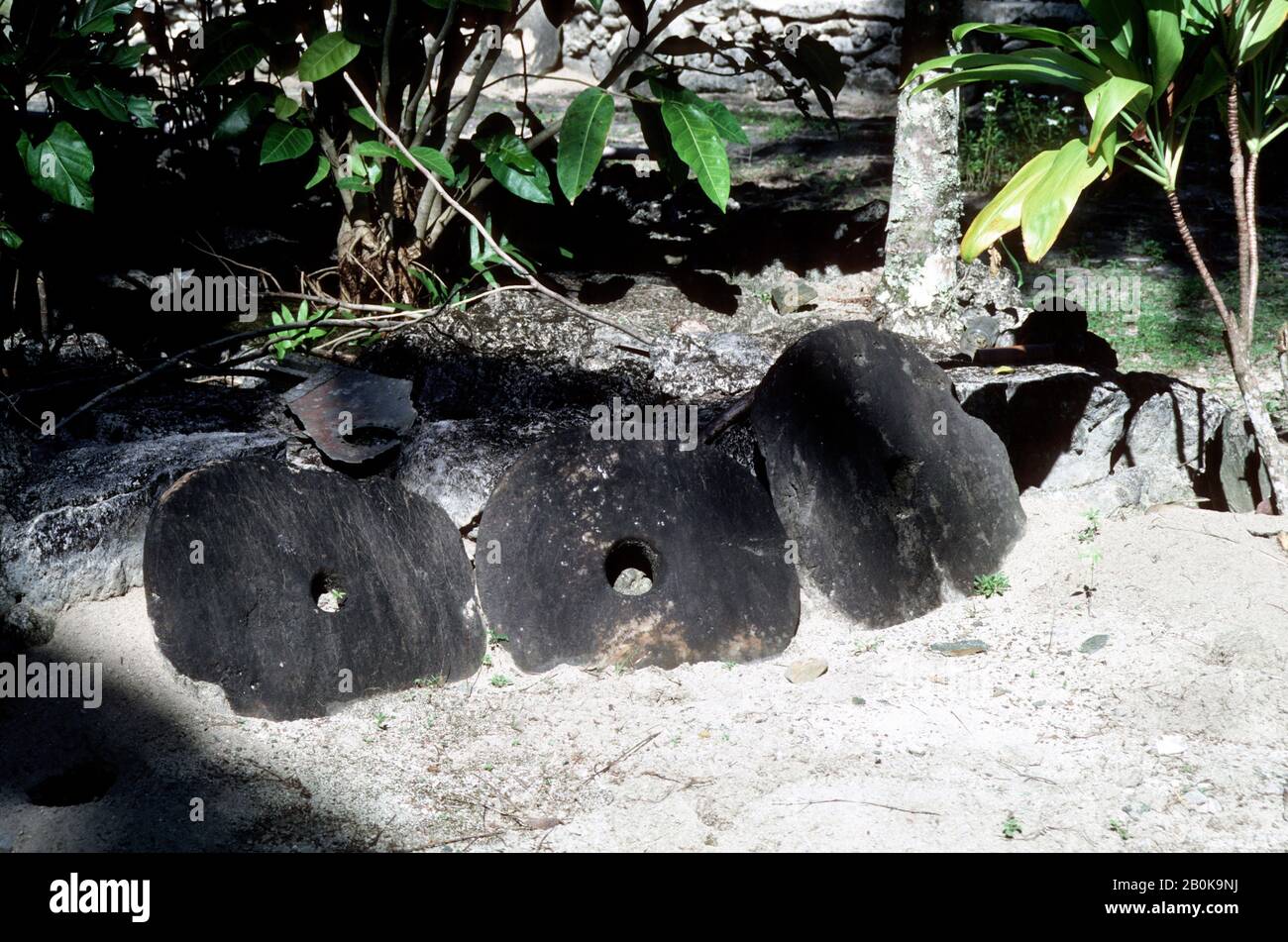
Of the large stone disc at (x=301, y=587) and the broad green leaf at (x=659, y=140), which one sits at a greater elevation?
the broad green leaf at (x=659, y=140)

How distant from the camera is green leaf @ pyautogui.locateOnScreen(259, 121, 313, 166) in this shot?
484 cm

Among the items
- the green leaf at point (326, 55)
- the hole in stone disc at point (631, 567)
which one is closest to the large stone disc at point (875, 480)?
the hole in stone disc at point (631, 567)

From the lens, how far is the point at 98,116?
486 centimetres

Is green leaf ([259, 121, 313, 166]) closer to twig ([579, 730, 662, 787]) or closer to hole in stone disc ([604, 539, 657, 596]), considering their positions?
hole in stone disc ([604, 539, 657, 596])

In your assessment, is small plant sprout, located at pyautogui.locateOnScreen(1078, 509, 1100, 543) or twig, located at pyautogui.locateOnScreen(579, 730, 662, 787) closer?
twig, located at pyautogui.locateOnScreen(579, 730, 662, 787)

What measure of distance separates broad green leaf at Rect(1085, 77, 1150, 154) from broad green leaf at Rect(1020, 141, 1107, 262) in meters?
0.08

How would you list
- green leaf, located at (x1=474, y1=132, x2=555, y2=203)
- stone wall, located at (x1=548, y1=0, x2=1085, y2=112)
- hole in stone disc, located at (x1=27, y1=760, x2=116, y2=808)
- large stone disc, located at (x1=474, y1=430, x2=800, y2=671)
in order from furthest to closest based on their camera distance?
stone wall, located at (x1=548, y1=0, x2=1085, y2=112) < green leaf, located at (x1=474, y1=132, x2=555, y2=203) < large stone disc, located at (x1=474, y1=430, x2=800, y2=671) < hole in stone disc, located at (x1=27, y1=760, x2=116, y2=808)

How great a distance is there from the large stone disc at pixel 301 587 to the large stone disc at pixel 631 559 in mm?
196

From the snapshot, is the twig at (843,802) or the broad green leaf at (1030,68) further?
the broad green leaf at (1030,68)

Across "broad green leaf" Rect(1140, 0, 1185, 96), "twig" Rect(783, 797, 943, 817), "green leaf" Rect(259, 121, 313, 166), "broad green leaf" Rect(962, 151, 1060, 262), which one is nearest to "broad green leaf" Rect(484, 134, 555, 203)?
"green leaf" Rect(259, 121, 313, 166)

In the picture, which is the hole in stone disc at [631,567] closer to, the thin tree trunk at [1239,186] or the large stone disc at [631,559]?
the large stone disc at [631,559]

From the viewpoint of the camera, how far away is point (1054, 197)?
3381 mm

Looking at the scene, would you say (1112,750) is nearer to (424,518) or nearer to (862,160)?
(424,518)

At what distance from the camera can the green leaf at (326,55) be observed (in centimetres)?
474
